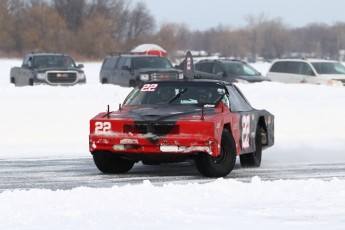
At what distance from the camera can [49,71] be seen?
3297 cm

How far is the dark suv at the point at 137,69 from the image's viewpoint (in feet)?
102

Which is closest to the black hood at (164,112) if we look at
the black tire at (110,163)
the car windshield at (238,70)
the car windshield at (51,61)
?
the black tire at (110,163)

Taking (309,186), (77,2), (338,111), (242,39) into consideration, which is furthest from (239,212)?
(242,39)

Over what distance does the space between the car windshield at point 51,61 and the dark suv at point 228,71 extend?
5.09 meters

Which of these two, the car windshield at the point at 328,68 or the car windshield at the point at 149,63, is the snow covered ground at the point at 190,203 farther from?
the car windshield at the point at 328,68

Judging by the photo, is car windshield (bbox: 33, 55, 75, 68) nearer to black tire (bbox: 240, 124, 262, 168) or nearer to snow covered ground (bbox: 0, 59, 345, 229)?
snow covered ground (bbox: 0, 59, 345, 229)

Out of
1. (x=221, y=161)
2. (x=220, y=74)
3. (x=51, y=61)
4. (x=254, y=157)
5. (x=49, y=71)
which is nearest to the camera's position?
(x=221, y=161)

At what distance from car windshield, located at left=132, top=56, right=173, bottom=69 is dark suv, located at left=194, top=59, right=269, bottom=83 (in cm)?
121

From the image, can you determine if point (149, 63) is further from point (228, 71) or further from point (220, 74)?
point (220, 74)

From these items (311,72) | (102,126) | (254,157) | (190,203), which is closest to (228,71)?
(311,72)

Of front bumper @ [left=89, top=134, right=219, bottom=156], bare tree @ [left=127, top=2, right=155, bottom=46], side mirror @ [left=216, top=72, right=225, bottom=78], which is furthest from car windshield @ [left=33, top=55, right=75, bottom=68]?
bare tree @ [left=127, top=2, right=155, bottom=46]

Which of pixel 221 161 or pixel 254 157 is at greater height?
pixel 221 161

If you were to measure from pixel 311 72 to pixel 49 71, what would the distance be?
969cm

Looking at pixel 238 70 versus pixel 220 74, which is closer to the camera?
pixel 220 74
